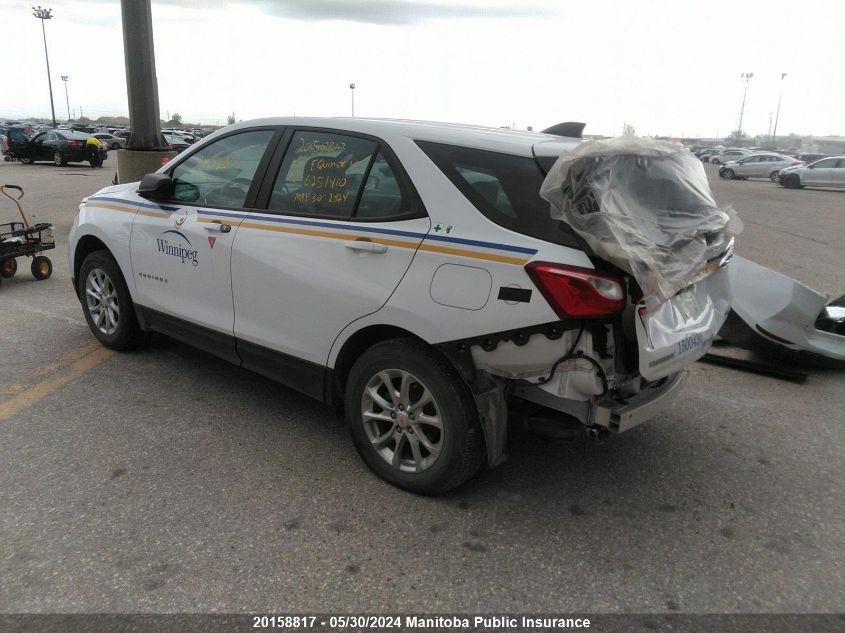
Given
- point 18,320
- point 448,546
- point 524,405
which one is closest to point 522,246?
point 524,405

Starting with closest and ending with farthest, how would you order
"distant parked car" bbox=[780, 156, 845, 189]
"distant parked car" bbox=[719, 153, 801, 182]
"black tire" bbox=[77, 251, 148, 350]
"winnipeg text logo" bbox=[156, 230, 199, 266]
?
"winnipeg text logo" bbox=[156, 230, 199, 266], "black tire" bbox=[77, 251, 148, 350], "distant parked car" bbox=[780, 156, 845, 189], "distant parked car" bbox=[719, 153, 801, 182]

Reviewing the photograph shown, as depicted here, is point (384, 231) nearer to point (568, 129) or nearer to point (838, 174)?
point (568, 129)

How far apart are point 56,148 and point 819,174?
34.1 metres

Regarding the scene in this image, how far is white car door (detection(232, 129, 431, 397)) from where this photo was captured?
10.4 feet

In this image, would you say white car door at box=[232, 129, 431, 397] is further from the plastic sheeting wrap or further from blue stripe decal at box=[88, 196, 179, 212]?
blue stripe decal at box=[88, 196, 179, 212]

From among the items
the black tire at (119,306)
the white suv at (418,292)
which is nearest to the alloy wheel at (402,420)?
the white suv at (418,292)

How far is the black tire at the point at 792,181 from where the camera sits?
3060 cm

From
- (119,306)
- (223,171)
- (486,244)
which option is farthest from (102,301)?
(486,244)

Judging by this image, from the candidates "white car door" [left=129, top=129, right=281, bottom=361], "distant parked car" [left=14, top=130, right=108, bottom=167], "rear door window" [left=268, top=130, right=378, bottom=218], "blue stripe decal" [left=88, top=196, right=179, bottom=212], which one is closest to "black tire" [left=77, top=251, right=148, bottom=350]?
"white car door" [left=129, top=129, right=281, bottom=361]

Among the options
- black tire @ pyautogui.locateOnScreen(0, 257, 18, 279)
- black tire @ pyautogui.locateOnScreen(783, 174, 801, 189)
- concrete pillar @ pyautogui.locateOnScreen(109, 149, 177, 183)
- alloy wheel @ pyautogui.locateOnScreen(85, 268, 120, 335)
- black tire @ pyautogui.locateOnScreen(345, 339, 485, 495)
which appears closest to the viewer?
black tire @ pyautogui.locateOnScreen(345, 339, 485, 495)

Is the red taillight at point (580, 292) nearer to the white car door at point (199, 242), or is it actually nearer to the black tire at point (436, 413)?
the black tire at point (436, 413)

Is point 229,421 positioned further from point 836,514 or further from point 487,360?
point 836,514

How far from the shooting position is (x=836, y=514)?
10.4 feet

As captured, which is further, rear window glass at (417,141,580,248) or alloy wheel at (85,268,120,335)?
alloy wheel at (85,268,120,335)
